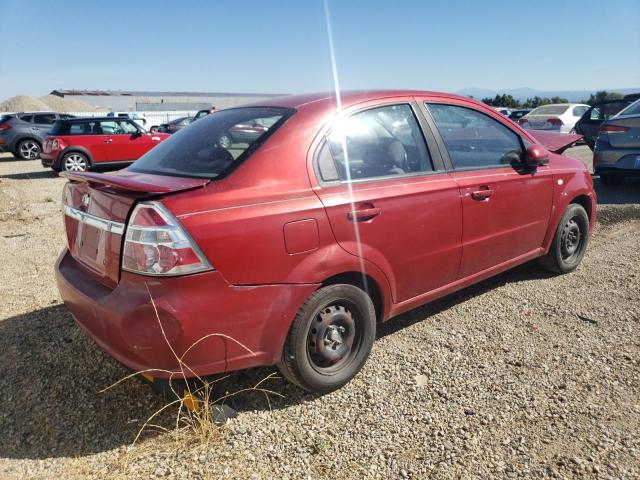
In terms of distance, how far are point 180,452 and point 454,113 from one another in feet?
9.23

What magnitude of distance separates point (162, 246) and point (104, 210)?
500 millimetres

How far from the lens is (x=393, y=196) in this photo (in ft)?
9.46

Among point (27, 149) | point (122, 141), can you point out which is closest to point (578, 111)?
point (122, 141)

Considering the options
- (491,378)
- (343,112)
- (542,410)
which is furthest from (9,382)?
(542,410)

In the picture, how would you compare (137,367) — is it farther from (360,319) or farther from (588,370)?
(588,370)

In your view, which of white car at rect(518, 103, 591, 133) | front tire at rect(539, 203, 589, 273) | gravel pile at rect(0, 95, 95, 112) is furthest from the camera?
gravel pile at rect(0, 95, 95, 112)

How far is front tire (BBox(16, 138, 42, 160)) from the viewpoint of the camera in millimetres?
17547

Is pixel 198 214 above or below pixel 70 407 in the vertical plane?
above

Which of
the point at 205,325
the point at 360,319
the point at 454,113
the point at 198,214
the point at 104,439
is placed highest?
the point at 454,113

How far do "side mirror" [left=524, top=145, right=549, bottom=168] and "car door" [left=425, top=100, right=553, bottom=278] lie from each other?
0.19 feet

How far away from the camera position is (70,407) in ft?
8.95

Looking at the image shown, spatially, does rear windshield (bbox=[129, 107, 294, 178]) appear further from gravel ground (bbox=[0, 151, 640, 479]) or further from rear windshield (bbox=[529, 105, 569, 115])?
rear windshield (bbox=[529, 105, 569, 115])

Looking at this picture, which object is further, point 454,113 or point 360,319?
point 454,113

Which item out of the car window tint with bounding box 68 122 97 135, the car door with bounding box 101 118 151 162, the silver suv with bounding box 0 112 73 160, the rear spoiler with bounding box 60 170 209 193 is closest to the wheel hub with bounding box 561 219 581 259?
the rear spoiler with bounding box 60 170 209 193
